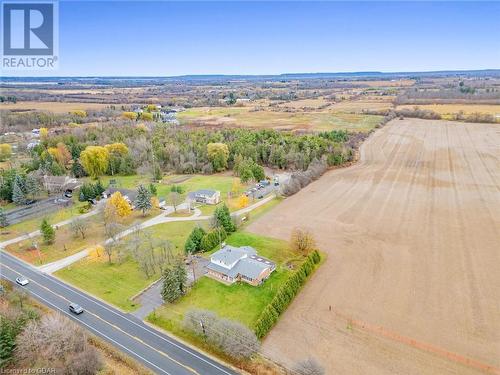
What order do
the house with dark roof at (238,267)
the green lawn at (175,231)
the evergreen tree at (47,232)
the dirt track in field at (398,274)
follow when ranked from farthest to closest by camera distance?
the green lawn at (175,231)
the evergreen tree at (47,232)
the house with dark roof at (238,267)
the dirt track in field at (398,274)

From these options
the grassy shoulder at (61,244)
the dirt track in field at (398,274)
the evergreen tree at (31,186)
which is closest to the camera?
the dirt track in field at (398,274)

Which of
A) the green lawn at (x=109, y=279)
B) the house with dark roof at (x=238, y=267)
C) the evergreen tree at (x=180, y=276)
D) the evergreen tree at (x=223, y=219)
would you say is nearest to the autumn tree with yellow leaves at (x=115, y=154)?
the green lawn at (x=109, y=279)

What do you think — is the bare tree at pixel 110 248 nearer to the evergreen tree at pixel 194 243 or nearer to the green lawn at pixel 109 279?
the green lawn at pixel 109 279

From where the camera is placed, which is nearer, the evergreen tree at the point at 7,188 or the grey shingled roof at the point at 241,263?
the grey shingled roof at the point at 241,263

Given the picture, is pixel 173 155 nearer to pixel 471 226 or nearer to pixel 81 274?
pixel 81 274

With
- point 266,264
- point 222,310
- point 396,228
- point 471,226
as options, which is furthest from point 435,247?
point 222,310

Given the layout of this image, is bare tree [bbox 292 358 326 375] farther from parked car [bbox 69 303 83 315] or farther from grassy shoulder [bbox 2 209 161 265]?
grassy shoulder [bbox 2 209 161 265]
